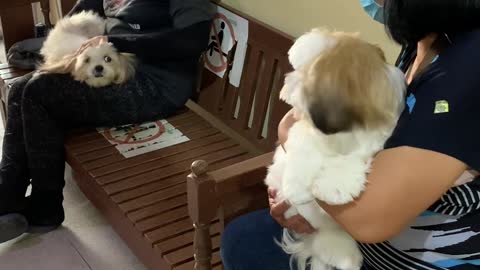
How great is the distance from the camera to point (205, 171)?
1487mm

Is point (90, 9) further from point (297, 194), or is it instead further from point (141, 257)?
point (297, 194)

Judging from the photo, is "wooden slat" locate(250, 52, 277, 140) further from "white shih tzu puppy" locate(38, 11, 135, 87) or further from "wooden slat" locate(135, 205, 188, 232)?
"white shih tzu puppy" locate(38, 11, 135, 87)

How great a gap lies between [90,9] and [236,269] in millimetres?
1589

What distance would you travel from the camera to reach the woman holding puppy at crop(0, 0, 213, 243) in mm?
2207

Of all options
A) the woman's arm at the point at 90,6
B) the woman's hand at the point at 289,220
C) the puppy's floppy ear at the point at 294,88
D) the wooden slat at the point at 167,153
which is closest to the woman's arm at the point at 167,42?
the wooden slat at the point at 167,153

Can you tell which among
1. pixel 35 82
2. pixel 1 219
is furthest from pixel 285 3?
pixel 1 219

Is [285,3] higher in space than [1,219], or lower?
higher

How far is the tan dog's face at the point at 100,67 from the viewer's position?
2238mm

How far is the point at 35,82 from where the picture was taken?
2.22 meters

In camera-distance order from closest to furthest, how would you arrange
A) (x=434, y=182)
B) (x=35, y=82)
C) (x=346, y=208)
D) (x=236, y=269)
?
1. (x=434, y=182)
2. (x=346, y=208)
3. (x=236, y=269)
4. (x=35, y=82)

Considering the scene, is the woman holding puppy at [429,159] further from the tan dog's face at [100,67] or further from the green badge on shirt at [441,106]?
the tan dog's face at [100,67]

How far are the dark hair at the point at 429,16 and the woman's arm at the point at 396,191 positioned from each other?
22 cm

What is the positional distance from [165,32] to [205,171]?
2.94ft

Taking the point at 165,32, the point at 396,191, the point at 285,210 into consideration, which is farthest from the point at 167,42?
the point at 396,191
